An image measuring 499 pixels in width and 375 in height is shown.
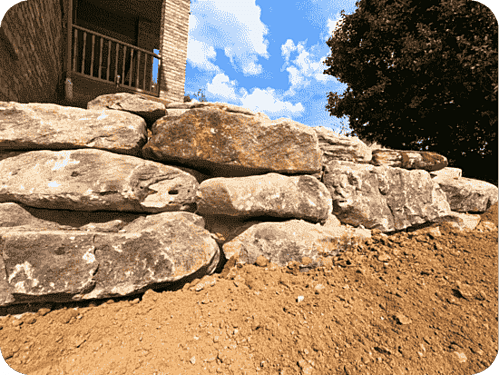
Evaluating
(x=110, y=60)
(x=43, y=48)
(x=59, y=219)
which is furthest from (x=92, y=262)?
(x=110, y=60)

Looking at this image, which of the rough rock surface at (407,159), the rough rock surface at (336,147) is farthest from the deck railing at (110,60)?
the rough rock surface at (407,159)

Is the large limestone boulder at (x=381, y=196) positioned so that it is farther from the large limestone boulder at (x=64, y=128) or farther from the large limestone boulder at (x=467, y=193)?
the large limestone boulder at (x=64, y=128)

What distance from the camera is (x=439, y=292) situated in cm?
171

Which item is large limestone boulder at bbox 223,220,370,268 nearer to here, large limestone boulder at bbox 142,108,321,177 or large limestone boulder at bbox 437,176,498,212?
large limestone boulder at bbox 142,108,321,177

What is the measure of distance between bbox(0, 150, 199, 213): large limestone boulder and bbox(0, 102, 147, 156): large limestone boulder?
0.08 meters

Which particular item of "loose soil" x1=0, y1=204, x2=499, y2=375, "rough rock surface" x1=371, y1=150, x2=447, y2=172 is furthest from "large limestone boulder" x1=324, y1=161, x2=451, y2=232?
"loose soil" x1=0, y1=204, x2=499, y2=375

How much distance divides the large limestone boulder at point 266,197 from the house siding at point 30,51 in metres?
1.99

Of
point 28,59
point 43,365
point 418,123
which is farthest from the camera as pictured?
point 418,123

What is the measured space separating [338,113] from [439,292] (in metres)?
7.04

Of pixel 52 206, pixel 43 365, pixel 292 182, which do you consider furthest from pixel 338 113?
pixel 43 365

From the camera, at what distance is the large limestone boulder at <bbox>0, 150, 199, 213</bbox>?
181 centimetres

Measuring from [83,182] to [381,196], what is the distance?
2.81 meters

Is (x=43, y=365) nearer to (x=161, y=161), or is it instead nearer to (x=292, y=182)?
(x=161, y=161)

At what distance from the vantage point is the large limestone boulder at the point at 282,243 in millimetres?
2047
